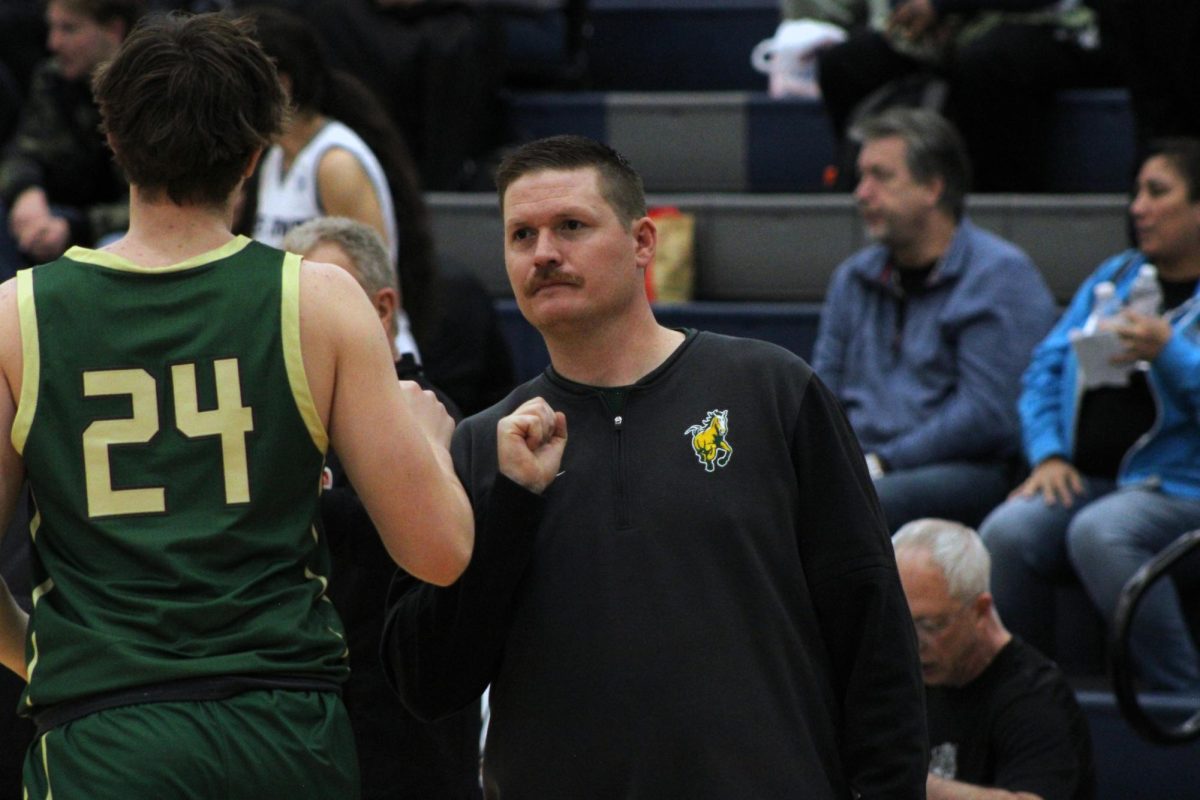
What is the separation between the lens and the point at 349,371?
2115 mm

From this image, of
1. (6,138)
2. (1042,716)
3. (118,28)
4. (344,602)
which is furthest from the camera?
(6,138)

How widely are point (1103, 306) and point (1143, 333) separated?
0.35 meters

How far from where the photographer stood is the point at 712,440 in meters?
2.39

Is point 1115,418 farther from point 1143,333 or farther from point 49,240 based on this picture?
point 49,240

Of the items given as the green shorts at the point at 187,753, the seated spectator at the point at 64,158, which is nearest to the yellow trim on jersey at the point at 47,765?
the green shorts at the point at 187,753

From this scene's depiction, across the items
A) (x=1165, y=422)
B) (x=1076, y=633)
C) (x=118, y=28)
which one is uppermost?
(x=118, y=28)

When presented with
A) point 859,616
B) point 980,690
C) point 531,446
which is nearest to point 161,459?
point 531,446

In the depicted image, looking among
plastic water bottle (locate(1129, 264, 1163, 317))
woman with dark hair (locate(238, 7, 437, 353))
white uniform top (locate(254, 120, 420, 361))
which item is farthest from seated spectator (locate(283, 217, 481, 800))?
plastic water bottle (locate(1129, 264, 1163, 317))

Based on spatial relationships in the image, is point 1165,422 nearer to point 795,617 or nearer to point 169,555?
point 795,617

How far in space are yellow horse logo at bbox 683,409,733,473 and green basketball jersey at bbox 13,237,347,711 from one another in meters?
0.54

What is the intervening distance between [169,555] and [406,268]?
277cm

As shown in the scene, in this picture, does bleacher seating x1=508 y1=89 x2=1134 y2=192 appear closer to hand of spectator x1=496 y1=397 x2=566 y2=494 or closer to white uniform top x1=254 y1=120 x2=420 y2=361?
white uniform top x1=254 y1=120 x2=420 y2=361

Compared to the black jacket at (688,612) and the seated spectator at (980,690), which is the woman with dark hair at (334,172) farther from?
the black jacket at (688,612)

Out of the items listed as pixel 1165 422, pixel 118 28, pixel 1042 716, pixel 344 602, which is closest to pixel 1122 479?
pixel 1165 422
